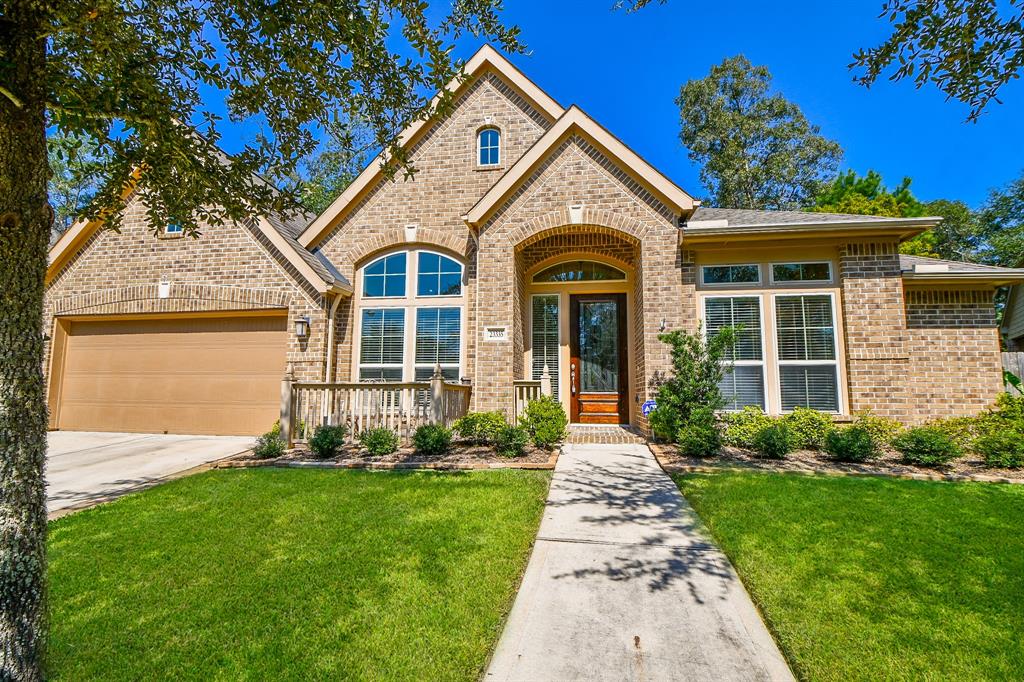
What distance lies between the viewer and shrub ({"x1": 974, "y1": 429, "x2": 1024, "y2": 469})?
6219mm

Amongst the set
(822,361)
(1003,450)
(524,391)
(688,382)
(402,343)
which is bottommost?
(1003,450)

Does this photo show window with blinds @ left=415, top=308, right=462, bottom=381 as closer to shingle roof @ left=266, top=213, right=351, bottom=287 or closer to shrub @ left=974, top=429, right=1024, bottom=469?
shingle roof @ left=266, top=213, right=351, bottom=287

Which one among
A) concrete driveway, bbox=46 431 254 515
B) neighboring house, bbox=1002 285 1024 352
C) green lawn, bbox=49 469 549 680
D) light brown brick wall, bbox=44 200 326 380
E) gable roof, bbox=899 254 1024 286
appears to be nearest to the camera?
green lawn, bbox=49 469 549 680

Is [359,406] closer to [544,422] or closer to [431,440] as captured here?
[431,440]

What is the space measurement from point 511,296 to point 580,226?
187 centimetres

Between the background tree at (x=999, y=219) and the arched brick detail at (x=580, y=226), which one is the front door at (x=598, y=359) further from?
the background tree at (x=999, y=219)

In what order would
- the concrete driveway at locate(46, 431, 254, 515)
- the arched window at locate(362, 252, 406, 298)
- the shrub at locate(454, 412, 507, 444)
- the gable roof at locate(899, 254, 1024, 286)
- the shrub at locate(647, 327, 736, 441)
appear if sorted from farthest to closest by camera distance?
1. the arched window at locate(362, 252, 406, 298)
2. the gable roof at locate(899, 254, 1024, 286)
3. the shrub at locate(454, 412, 507, 444)
4. the shrub at locate(647, 327, 736, 441)
5. the concrete driveway at locate(46, 431, 254, 515)

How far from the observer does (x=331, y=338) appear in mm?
9867

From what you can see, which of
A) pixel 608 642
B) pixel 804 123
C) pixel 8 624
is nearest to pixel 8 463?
pixel 8 624

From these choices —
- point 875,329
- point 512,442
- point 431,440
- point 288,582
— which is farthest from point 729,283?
point 288,582

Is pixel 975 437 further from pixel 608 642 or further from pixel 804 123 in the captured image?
pixel 804 123

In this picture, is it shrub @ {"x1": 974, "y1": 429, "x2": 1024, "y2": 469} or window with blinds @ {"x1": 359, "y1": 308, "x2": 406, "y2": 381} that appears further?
window with blinds @ {"x1": 359, "y1": 308, "x2": 406, "y2": 381}

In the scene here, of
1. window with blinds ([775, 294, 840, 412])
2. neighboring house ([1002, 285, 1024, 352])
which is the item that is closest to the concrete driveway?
window with blinds ([775, 294, 840, 412])

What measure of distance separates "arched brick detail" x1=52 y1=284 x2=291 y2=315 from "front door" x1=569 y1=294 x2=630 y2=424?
20.3 ft
